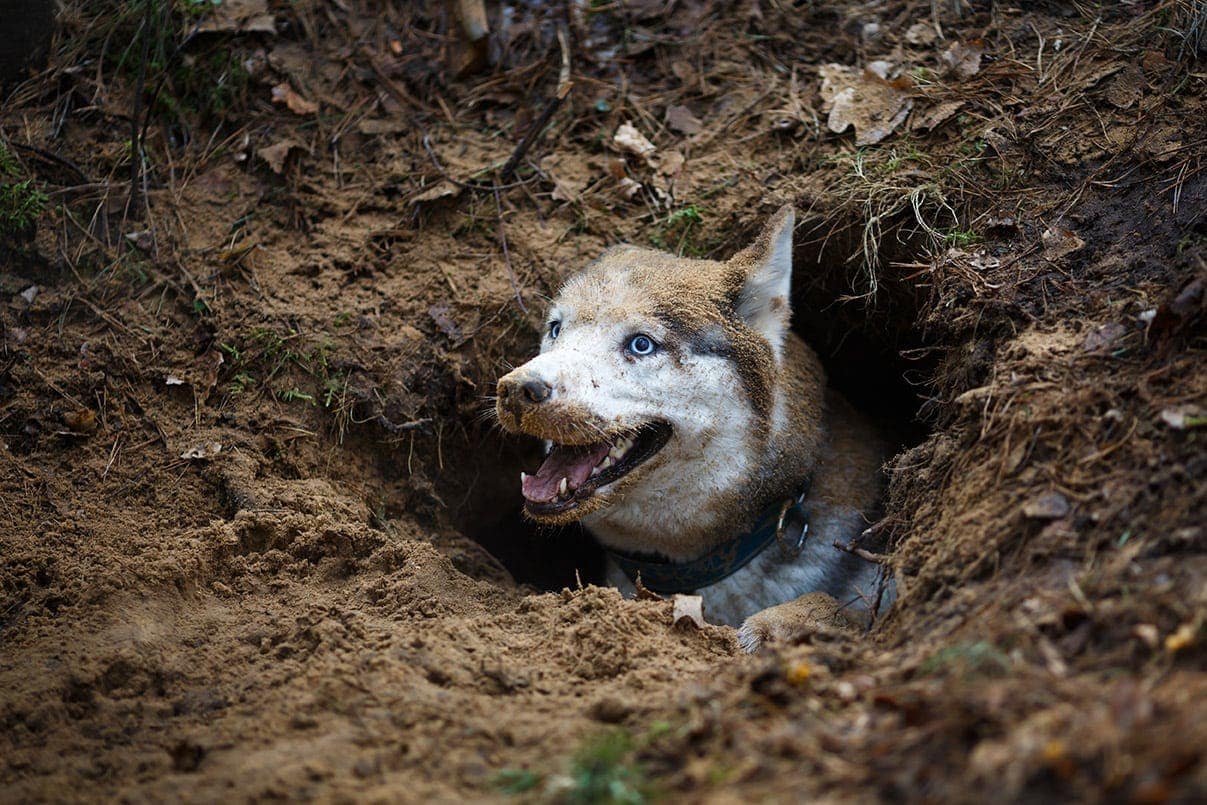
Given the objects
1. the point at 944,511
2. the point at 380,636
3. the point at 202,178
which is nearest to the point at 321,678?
the point at 380,636

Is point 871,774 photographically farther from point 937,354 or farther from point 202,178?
point 202,178

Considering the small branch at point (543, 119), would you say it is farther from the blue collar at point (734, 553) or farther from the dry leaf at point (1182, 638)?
the dry leaf at point (1182, 638)

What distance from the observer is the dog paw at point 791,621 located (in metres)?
4.02

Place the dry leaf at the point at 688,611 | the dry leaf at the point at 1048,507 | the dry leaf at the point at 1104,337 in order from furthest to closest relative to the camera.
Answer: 1. the dry leaf at the point at 688,611
2. the dry leaf at the point at 1104,337
3. the dry leaf at the point at 1048,507

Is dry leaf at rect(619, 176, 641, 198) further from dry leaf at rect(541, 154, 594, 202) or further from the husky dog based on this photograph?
the husky dog

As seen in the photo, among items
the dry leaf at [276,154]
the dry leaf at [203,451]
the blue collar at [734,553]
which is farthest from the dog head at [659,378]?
the dry leaf at [276,154]

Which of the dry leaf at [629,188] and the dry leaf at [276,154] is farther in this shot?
the dry leaf at [629,188]

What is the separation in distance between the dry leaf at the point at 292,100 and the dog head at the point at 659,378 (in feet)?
7.27

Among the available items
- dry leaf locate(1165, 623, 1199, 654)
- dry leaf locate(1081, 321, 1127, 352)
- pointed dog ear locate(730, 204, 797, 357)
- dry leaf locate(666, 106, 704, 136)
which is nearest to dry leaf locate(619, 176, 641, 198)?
dry leaf locate(666, 106, 704, 136)

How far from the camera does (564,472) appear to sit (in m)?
4.42

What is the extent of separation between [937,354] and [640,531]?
6.52 ft

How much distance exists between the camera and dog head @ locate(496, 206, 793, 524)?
13.9 ft

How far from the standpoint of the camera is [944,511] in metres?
3.61

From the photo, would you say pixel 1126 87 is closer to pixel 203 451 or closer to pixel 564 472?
pixel 564 472
